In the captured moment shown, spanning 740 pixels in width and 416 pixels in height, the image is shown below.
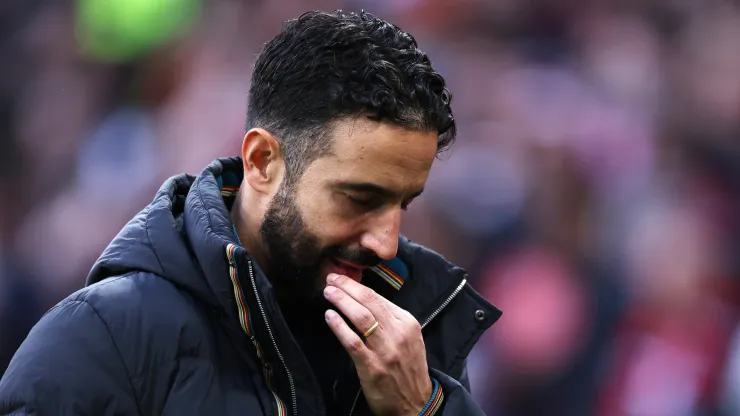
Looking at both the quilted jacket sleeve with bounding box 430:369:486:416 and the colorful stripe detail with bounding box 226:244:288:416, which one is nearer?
the colorful stripe detail with bounding box 226:244:288:416

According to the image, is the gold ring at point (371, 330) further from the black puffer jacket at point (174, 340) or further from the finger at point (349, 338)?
the black puffer jacket at point (174, 340)

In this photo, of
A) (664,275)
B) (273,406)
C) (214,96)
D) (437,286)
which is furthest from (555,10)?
(273,406)

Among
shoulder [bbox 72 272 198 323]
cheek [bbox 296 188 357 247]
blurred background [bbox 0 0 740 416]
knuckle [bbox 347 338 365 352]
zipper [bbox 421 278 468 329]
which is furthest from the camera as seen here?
blurred background [bbox 0 0 740 416]

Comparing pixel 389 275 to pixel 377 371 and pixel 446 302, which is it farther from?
pixel 377 371

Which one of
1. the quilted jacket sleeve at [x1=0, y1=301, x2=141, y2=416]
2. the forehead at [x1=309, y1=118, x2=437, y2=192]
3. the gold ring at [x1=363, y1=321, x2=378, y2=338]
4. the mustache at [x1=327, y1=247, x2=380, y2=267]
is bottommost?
the quilted jacket sleeve at [x1=0, y1=301, x2=141, y2=416]

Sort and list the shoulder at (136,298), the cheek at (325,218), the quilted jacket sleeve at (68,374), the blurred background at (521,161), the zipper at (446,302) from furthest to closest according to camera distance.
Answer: the blurred background at (521,161), the zipper at (446,302), the cheek at (325,218), the shoulder at (136,298), the quilted jacket sleeve at (68,374)

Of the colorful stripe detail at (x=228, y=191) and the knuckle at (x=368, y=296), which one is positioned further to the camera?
the colorful stripe detail at (x=228, y=191)

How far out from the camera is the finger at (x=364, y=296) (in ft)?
5.75

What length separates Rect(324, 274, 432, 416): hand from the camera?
5.62 ft

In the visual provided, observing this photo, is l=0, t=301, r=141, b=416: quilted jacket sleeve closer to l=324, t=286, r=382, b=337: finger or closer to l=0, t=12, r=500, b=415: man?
l=0, t=12, r=500, b=415: man

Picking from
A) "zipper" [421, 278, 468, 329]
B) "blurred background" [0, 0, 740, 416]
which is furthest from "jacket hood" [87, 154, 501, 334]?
"blurred background" [0, 0, 740, 416]

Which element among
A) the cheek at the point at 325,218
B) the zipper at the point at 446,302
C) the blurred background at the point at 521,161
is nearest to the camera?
the cheek at the point at 325,218

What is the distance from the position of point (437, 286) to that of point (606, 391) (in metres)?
1.99

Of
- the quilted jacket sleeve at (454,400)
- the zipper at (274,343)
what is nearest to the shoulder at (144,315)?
the zipper at (274,343)
